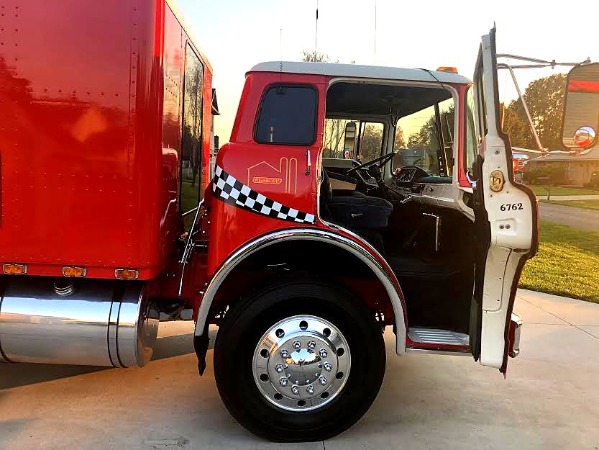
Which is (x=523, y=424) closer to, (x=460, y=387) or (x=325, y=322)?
(x=460, y=387)

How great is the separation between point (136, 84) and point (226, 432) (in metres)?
2.26

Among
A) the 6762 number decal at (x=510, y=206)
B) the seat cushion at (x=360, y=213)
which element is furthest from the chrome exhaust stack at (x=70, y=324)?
the 6762 number decal at (x=510, y=206)

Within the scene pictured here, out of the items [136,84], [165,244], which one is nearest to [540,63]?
[136,84]

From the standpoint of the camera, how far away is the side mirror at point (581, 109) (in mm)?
2369

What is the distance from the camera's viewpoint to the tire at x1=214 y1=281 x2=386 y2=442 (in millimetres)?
3139

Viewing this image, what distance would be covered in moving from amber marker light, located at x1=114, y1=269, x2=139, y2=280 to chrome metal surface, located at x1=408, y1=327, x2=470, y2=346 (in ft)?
5.90

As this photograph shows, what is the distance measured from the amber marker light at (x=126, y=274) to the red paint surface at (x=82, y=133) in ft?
0.12

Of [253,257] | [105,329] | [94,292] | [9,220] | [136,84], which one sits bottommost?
[105,329]

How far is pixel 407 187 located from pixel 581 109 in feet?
6.19

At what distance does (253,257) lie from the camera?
3.51 metres

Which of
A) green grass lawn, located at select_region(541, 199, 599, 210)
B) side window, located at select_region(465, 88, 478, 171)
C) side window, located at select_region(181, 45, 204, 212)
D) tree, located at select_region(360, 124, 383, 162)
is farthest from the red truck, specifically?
green grass lawn, located at select_region(541, 199, 599, 210)

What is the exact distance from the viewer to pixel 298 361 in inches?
124

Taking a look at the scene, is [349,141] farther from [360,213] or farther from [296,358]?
[296,358]

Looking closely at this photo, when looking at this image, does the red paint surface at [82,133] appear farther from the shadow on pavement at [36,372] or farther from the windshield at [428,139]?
the windshield at [428,139]
